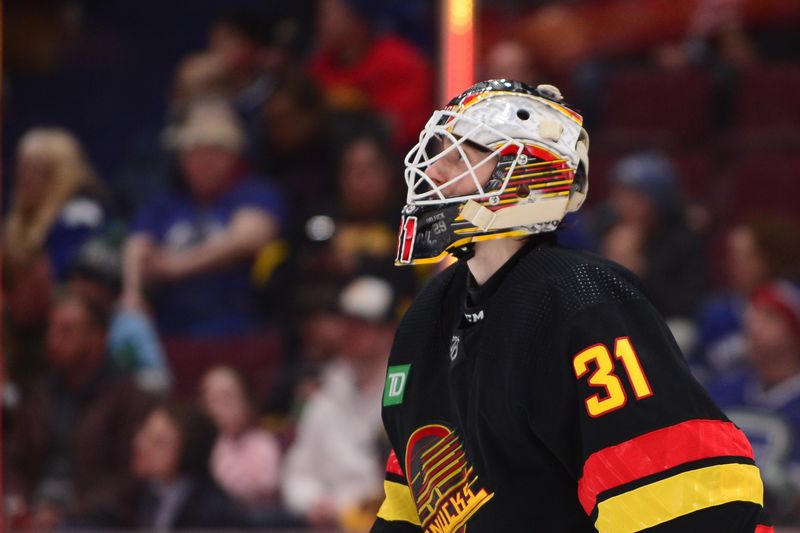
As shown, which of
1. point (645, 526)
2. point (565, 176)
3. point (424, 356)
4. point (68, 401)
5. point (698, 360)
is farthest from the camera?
point (68, 401)

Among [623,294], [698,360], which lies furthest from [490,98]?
[698,360]

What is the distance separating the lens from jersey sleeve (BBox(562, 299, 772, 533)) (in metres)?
1.30

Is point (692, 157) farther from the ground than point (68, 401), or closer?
farther from the ground

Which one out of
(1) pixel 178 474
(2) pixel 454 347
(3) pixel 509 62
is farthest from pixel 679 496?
(3) pixel 509 62

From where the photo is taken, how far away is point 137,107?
14.8 ft

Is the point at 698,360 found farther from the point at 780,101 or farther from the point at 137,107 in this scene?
the point at 137,107

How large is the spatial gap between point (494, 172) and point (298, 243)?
270cm

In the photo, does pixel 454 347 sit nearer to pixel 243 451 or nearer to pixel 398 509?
pixel 398 509

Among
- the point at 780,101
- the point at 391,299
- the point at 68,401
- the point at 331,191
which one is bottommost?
the point at 68,401

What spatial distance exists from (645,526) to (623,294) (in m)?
0.26

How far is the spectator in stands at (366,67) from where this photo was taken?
4.21 m

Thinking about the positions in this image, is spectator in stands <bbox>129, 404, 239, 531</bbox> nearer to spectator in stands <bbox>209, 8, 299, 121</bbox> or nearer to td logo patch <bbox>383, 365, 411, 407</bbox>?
spectator in stands <bbox>209, 8, 299, 121</bbox>

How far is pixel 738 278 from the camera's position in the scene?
3854 millimetres

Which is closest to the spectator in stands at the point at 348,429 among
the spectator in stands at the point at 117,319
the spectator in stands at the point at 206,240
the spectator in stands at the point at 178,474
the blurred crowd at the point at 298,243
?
the blurred crowd at the point at 298,243
